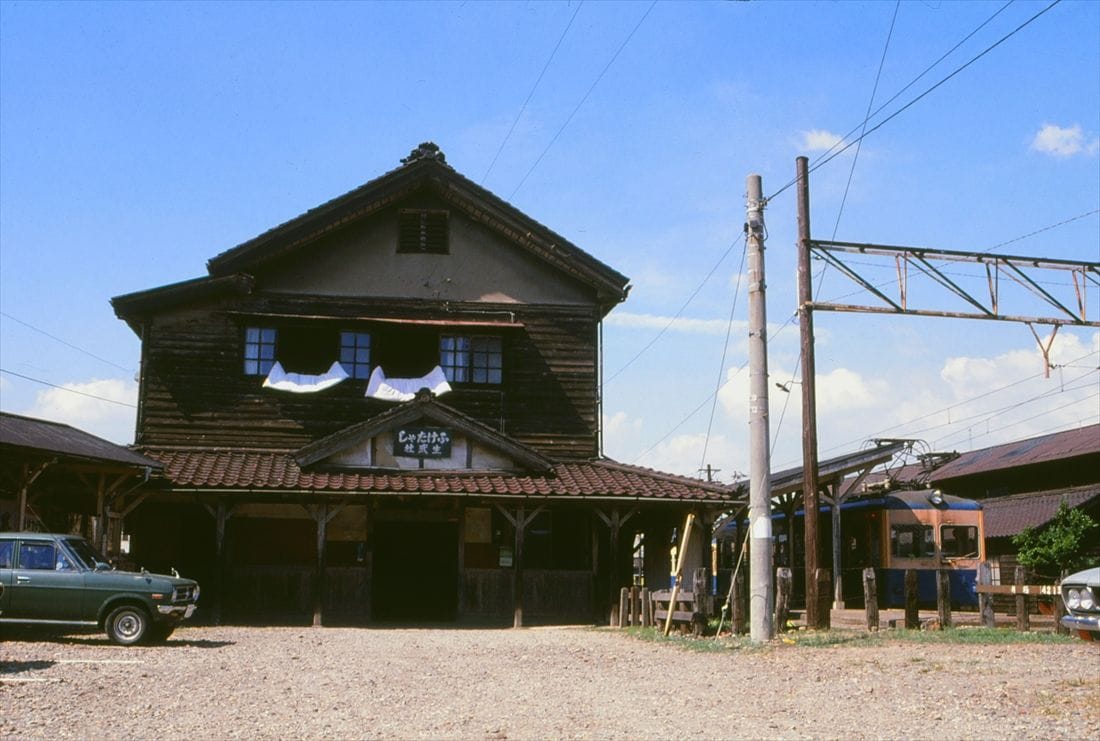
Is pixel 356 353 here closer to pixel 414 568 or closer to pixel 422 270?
pixel 422 270

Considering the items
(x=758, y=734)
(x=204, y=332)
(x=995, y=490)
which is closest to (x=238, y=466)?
(x=204, y=332)

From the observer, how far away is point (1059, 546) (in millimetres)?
28438

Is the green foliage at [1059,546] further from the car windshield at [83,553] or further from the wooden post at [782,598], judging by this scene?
the car windshield at [83,553]

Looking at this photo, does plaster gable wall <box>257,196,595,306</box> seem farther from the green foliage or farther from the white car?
the white car

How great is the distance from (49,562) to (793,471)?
16.8 m

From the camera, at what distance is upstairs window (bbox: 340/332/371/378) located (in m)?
25.5

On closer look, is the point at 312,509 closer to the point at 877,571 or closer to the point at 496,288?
the point at 496,288

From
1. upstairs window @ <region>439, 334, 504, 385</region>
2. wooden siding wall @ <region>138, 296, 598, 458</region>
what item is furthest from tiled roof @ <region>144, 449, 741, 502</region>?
upstairs window @ <region>439, 334, 504, 385</region>

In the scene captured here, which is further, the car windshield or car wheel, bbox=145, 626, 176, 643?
the car windshield

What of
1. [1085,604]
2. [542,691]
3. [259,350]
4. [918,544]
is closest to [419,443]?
[259,350]

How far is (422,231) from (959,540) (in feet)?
52.7

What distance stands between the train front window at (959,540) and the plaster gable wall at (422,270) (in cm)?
1127

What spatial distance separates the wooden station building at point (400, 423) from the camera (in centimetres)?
2266

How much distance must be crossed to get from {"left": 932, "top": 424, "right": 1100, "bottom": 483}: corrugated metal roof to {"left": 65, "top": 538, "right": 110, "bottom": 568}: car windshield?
1101 inches
